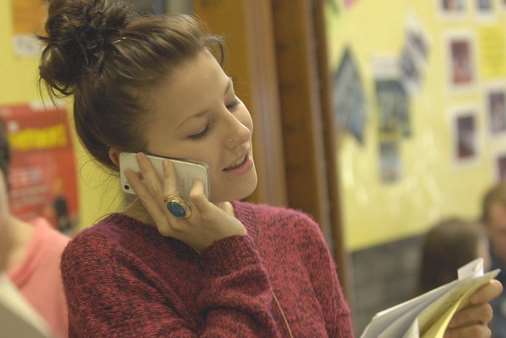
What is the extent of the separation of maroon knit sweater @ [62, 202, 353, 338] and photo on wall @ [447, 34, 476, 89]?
90.3 inches

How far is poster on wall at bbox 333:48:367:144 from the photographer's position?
278 centimetres

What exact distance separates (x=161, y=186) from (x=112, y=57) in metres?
0.21

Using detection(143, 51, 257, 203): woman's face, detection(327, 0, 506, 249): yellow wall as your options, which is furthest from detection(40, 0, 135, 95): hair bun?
detection(327, 0, 506, 249): yellow wall

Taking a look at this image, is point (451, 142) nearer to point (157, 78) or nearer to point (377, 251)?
point (377, 251)

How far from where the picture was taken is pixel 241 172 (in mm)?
1182

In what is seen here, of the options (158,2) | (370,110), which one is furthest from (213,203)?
(370,110)

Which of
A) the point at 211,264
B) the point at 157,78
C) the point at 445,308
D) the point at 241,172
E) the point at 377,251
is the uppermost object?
the point at 157,78

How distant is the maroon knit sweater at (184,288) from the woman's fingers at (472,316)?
18 centimetres

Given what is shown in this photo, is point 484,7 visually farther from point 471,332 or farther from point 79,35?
point 79,35

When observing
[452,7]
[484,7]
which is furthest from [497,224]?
[484,7]

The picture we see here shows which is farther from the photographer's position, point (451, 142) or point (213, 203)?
point (451, 142)

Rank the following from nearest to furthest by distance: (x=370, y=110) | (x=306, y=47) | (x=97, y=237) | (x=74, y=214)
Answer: (x=97, y=237), (x=74, y=214), (x=306, y=47), (x=370, y=110)

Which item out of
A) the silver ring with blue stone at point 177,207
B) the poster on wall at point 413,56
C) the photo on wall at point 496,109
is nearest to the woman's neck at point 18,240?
the silver ring with blue stone at point 177,207

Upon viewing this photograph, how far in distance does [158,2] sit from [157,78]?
→ 0.98 metres
